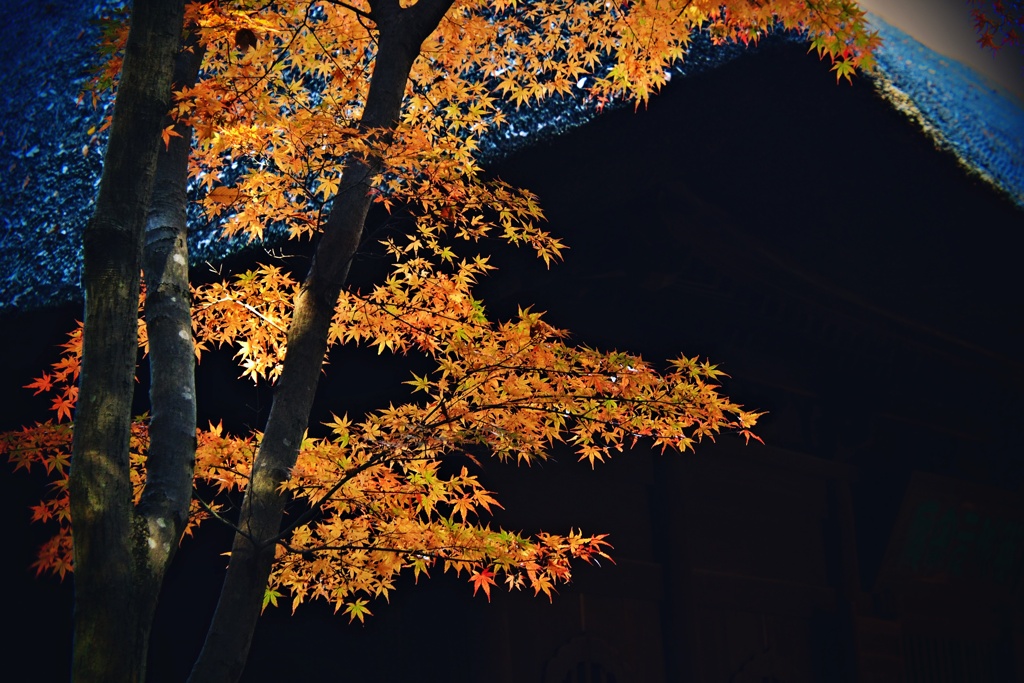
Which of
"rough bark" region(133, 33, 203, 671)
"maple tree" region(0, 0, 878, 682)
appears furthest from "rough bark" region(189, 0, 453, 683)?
"rough bark" region(133, 33, 203, 671)

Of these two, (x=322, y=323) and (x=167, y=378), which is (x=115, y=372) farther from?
(x=322, y=323)

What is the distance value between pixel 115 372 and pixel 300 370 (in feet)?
1.65

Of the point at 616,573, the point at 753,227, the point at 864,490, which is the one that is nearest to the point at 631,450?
the point at 616,573

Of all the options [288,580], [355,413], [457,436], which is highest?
[355,413]

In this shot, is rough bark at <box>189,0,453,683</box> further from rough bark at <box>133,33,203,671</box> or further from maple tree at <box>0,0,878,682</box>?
rough bark at <box>133,33,203,671</box>

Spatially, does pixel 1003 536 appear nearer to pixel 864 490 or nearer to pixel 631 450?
pixel 864 490

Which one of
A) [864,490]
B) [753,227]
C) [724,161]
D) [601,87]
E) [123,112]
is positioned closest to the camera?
[123,112]

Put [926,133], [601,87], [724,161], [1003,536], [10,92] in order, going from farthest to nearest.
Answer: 1. [1003,536]
2. [10,92]
3. [724,161]
4. [926,133]
5. [601,87]

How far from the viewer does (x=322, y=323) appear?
2707 mm

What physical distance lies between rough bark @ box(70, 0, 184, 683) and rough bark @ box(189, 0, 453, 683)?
0.84 feet

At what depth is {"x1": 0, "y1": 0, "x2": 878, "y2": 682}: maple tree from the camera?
229 centimetres

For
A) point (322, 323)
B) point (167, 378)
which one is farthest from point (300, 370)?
point (167, 378)

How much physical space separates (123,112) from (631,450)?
3.30 m

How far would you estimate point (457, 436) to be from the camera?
2.87 m
